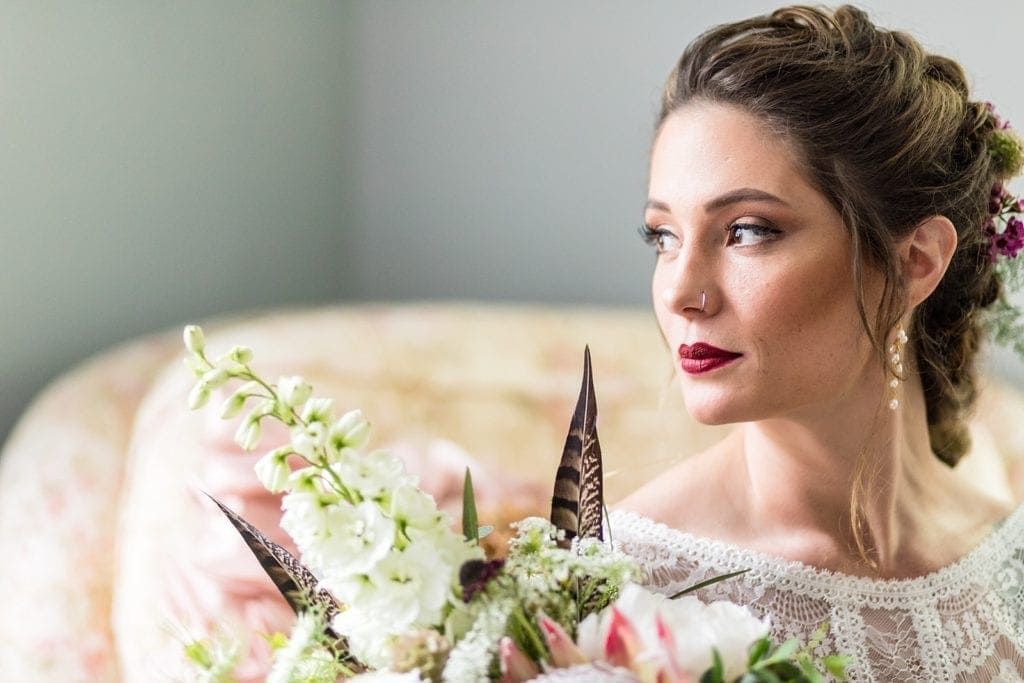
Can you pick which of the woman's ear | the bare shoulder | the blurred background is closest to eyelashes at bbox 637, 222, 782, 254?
the woman's ear

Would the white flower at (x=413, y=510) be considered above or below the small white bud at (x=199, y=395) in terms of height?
below

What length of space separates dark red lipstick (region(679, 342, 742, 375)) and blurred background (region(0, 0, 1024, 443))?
0.96 metres

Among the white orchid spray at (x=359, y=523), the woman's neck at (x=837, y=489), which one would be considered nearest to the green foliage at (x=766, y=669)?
the white orchid spray at (x=359, y=523)

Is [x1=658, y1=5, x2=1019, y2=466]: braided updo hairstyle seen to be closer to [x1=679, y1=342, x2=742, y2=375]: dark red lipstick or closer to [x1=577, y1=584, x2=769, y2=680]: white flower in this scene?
[x1=679, y1=342, x2=742, y2=375]: dark red lipstick

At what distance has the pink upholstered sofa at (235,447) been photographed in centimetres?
147

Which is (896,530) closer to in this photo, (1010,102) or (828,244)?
(828,244)

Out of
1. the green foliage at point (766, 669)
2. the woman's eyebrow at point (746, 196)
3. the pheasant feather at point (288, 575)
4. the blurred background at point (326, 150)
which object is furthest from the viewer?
the blurred background at point (326, 150)

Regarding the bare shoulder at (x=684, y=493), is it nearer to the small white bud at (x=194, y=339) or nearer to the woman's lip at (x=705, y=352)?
the woman's lip at (x=705, y=352)

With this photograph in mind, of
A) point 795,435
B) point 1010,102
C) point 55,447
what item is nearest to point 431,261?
point 55,447

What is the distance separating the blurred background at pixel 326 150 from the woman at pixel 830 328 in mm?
731

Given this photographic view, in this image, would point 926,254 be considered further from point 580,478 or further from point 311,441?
point 311,441

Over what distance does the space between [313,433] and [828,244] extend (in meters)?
0.55

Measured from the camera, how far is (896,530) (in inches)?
49.0

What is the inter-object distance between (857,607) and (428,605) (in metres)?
0.61
